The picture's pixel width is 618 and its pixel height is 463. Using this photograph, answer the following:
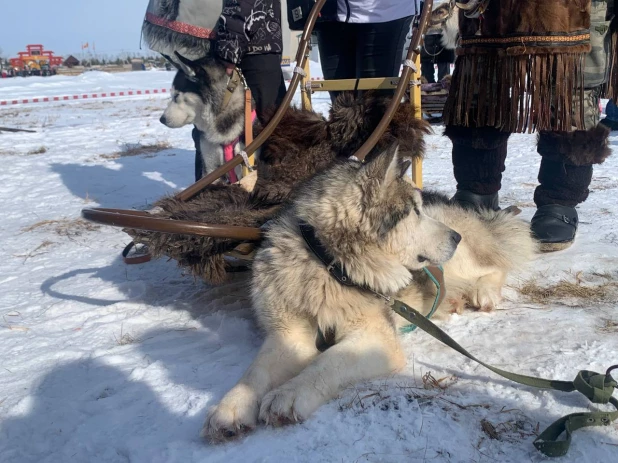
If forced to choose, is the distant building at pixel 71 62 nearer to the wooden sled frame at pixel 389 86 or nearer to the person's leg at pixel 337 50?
the person's leg at pixel 337 50

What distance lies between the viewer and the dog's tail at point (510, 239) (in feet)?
8.38

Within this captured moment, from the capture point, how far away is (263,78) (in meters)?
3.46

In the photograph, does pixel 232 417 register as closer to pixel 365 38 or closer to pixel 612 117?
pixel 365 38

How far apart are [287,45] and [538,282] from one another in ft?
10.7

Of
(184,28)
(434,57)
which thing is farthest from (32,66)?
(184,28)

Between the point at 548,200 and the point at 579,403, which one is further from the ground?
the point at 548,200

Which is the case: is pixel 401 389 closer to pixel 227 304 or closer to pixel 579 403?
pixel 579 403

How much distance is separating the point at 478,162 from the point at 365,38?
3.60 feet

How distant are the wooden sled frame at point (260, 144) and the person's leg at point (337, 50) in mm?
193

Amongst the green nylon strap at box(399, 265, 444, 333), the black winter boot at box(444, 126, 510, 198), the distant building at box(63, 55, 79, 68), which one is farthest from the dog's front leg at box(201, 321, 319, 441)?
the distant building at box(63, 55, 79, 68)

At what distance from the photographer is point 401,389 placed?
165cm

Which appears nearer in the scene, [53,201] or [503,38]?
[503,38]

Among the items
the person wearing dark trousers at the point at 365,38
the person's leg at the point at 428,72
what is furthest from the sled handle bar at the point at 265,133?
the person's leg at the point at 428,72

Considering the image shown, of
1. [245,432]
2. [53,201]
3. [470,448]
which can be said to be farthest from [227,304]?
[53,201]
